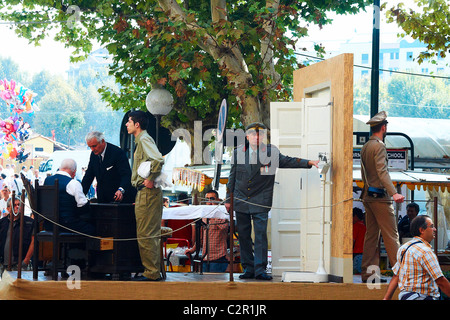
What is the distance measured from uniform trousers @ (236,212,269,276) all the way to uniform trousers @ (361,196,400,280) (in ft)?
4.46

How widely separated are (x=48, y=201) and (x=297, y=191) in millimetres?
3501

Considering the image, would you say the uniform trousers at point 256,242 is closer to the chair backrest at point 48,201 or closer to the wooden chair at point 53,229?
the wooden chair at point 53,229

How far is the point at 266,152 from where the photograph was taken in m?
11.4

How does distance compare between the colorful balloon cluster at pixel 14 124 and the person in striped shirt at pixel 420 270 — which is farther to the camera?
the colorful balloon cluster at pixel 14 124

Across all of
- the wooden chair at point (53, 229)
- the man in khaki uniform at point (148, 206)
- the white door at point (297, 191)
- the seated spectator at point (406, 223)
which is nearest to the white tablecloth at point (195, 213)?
the white door at point (297, 191)

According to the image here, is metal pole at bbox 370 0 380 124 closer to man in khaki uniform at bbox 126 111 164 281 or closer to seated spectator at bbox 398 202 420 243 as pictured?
seated spectator at bbox 398 202 420 243

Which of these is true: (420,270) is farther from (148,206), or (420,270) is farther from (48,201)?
(48,201)

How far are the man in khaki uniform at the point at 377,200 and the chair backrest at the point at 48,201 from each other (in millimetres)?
4025

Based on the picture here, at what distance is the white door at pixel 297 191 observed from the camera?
37.0 feet

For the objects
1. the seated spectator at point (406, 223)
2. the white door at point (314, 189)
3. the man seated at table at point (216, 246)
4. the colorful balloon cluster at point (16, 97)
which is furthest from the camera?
the colorful balloon cluster at point (16, 97)

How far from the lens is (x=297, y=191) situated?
39.2 feet

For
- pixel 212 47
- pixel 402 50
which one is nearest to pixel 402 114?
pixel 402 50
